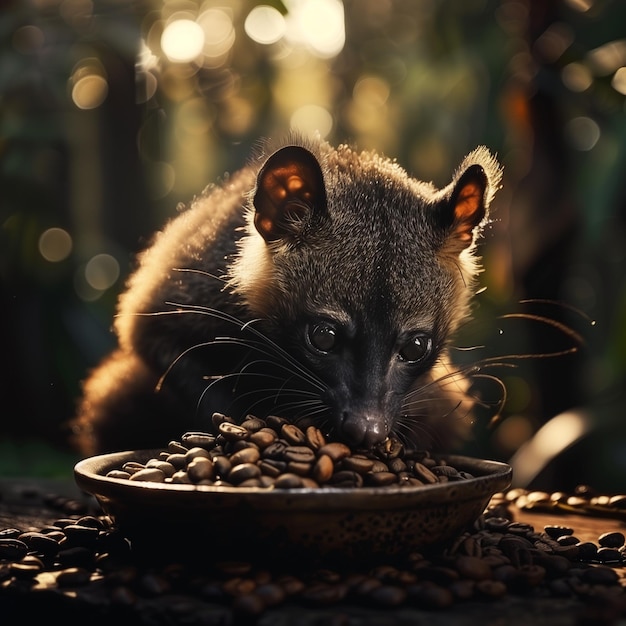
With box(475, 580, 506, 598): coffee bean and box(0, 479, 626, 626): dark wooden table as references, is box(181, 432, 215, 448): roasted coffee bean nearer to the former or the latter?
box(0, 479, 626, 626): dark wooden table

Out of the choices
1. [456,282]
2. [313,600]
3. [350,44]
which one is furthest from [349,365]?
[350,44]

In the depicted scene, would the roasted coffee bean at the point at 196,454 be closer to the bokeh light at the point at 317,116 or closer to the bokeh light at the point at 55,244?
the bokeh light at the point at 55,244

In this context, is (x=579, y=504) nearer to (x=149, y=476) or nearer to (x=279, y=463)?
(x=279, y=463)

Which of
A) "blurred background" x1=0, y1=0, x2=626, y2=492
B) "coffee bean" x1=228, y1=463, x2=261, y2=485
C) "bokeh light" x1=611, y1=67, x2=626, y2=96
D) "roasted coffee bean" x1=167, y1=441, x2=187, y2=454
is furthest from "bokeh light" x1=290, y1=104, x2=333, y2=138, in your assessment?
"coffee bean" x1=228, y1=463, x2=261, y2=485

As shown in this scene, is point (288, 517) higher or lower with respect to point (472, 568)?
higher

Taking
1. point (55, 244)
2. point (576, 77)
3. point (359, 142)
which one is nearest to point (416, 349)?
point (359, 142)
